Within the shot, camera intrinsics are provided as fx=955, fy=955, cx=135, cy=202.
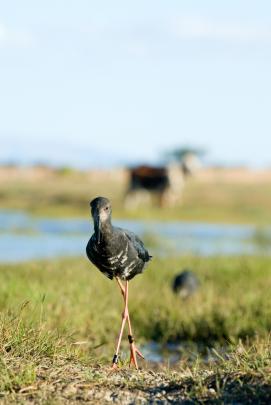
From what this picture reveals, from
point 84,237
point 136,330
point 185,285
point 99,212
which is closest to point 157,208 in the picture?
point 84,237

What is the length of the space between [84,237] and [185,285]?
1251 cm

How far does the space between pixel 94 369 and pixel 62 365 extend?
0.23 meters

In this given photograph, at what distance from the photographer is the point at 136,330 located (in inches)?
424

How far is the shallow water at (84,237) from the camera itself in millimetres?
19844

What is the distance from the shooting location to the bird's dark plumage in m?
6.53

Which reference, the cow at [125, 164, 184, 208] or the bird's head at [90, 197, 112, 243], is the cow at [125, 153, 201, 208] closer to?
the cow at [125, 164, 184, 208]

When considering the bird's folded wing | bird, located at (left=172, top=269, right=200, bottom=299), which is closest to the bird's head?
the bird's folded wing

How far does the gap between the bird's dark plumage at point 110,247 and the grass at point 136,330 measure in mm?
479

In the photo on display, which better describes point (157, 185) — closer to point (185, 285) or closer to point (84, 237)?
point (84, 237)

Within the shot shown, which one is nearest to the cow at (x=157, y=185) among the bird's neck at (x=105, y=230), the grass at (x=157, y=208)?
the grass at (x=157, y=208)

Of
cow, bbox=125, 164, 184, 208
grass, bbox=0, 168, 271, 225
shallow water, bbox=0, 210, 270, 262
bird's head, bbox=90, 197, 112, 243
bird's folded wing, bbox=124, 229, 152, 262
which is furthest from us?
cow, bbox=125, 164, 184, 208

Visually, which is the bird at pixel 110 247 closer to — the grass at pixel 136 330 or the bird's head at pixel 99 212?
the bird's head at pixel 99 212

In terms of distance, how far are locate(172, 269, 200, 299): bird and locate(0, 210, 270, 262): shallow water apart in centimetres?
492

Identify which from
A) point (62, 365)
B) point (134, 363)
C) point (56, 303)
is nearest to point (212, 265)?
point (56, 303)
